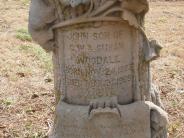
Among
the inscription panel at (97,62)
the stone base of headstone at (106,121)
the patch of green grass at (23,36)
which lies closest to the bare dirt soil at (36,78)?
the patch of green grass at (23,36)

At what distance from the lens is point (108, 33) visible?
327 cm

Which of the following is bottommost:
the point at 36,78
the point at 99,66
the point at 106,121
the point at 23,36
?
the point at 36,78

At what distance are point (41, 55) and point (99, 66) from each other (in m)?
4.14

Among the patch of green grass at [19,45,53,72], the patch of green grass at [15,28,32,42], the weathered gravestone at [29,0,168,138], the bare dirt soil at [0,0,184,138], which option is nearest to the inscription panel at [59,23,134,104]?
the weathered gravestone at [29,0,168,138]

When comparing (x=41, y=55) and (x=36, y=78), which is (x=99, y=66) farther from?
(x=41, y=55)

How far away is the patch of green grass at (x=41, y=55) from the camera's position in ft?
22.8

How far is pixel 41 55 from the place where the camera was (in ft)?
24.3

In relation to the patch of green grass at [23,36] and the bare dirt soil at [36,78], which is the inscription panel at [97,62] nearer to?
the bare dirt soil at [36,78]

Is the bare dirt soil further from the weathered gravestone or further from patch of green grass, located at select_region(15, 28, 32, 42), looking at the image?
the weathered gravestone

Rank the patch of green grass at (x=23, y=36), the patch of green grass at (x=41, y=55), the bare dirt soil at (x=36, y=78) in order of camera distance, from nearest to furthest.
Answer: the bare dirt soil at (x=36, y=78), the patch of green grass at (x=41, y=55), the patch of green grass at (x=23, y=36)

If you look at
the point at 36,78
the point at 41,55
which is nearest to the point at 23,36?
the point at 41,55

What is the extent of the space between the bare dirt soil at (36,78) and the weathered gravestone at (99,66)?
1346 mm

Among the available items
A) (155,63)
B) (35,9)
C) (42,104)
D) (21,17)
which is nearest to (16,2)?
(21,17)

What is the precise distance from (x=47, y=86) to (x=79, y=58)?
9.33ft
